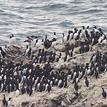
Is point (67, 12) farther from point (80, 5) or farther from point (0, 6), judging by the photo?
point (0, 6)

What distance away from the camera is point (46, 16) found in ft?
149

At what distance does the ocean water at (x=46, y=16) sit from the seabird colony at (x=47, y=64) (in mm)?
9969

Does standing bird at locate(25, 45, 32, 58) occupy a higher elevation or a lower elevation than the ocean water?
higher

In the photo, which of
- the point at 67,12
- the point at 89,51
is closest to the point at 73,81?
the point at 89,51

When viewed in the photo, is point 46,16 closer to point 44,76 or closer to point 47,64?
point 47,64

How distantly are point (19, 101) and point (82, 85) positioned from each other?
91.5 inches

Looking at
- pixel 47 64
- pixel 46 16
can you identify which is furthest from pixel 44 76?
pixel 46 16

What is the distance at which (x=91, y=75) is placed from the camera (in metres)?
18.5

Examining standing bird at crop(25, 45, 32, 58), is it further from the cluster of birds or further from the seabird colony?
the cluster of birds

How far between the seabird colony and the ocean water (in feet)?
32.7

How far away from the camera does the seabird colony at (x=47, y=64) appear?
1845 cm

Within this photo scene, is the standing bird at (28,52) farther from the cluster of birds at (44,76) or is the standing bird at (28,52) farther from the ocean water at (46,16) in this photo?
the ocean water at (46,16)

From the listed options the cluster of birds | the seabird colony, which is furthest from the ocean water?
the cluster of birds

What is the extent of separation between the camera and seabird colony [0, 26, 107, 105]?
1845cm
